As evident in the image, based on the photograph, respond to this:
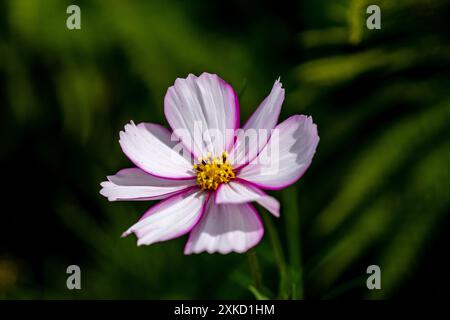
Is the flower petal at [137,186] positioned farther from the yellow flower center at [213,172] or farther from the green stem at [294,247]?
the green stem at [294,247]

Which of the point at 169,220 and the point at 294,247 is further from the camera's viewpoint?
the point at 294,247

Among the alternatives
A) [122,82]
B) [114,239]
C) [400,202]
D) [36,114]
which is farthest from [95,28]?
[400,202]

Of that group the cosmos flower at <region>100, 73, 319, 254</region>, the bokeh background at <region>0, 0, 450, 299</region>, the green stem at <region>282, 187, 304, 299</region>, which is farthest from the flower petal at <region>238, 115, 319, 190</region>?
the bokeh background at <region>0, 0, 450, 299</region>

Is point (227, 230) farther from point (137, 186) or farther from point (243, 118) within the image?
point (243, 118)

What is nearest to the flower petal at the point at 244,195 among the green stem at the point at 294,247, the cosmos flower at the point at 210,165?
the cosmos flower at the point at 210,165

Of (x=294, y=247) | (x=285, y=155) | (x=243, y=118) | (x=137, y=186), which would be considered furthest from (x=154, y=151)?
(x=243, y=118)

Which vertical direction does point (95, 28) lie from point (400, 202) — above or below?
above

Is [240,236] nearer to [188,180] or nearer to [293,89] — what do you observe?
[188,180]
